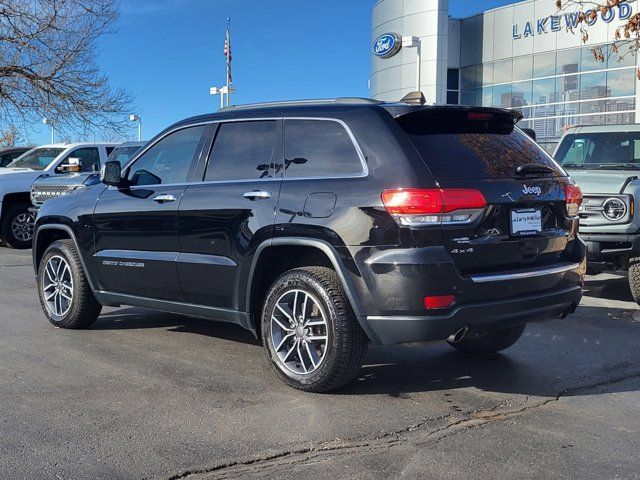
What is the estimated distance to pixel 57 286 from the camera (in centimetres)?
645

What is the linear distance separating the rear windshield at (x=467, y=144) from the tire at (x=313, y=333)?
0.99 metres

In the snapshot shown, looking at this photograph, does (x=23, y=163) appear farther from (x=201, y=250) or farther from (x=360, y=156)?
(x=360, y=156)

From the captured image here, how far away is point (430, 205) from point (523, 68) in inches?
1103

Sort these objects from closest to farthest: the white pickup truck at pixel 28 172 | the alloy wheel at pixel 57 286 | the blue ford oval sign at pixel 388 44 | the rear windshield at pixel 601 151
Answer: the alloy wheel at pixel 57 286
the rear windshield at pixel 601 151
the white pickup truck at pixel 28 172
the blue ford oval sign at pixel 388 44

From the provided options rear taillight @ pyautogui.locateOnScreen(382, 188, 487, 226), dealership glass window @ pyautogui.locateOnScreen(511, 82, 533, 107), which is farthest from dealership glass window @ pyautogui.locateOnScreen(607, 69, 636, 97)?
rear taillight @ pyautogui.locateOnScreen(382, 188, 487, 226)

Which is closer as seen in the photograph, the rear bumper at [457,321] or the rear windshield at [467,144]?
the rear bumper at [457,321]

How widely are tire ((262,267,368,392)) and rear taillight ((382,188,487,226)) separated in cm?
66

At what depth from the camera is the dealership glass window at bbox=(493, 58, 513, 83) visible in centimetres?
3048

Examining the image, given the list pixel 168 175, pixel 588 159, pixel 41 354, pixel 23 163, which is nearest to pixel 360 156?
pixel 168 175

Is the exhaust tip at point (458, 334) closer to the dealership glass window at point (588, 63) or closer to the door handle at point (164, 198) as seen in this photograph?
the door handle at point (164, 198)

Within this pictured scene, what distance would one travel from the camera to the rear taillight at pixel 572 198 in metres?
4.77

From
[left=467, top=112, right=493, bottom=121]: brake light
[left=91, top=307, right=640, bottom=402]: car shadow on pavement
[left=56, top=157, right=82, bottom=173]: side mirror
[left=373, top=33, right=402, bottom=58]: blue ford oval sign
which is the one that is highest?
[left=373, top=33, right=402, bottom=58]: blue ford oval sign

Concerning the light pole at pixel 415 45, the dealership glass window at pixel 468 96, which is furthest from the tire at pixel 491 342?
the dealership glass window at pixel 468 96

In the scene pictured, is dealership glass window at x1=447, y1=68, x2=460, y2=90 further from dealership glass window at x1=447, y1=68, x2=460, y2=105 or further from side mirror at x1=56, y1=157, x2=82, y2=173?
side mirror at x1=56, y1=157, x2=82, y2=173
